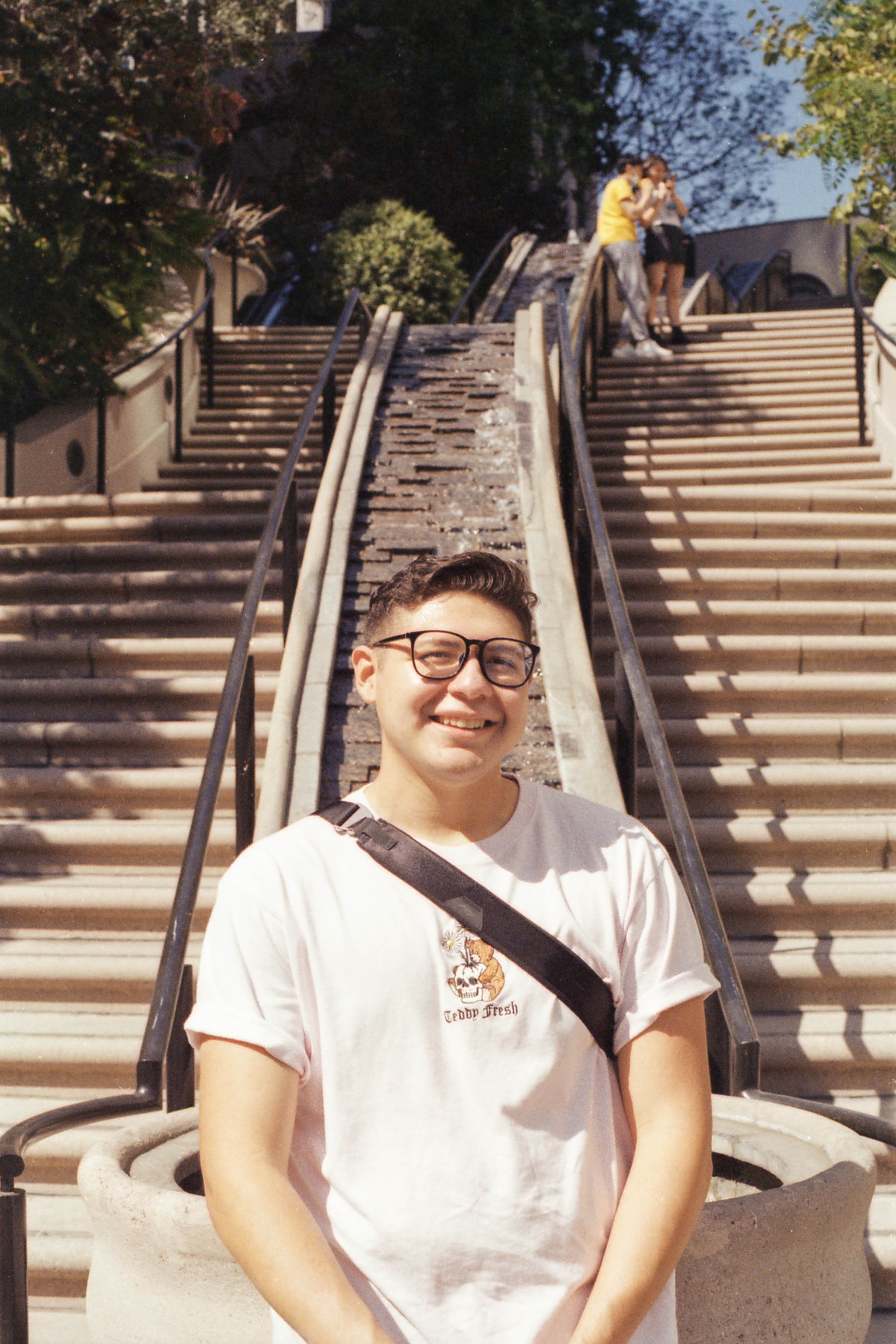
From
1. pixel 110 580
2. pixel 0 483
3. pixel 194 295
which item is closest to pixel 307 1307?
pixel 110 580

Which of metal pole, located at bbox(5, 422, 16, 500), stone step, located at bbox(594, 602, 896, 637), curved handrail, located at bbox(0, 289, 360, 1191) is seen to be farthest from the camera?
metal pole, located at bbox(5, 422, 16, 500)

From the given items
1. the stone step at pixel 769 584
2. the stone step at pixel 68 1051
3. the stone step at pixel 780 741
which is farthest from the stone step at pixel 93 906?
the stone step at pixel 769 584

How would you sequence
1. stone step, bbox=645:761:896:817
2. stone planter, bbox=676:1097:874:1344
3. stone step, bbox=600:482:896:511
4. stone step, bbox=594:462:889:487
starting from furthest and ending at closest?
stone step, bbox=594:462:889:487 → stone step, bbox=600:482:896:511 → stone step, bbox=645:761:896:817 → stone planter, bbox=676:1097:874:1344

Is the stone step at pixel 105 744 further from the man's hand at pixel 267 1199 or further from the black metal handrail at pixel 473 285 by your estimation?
the black metal handrail at pixel 473 285

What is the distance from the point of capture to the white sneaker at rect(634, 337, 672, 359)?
11008 mm

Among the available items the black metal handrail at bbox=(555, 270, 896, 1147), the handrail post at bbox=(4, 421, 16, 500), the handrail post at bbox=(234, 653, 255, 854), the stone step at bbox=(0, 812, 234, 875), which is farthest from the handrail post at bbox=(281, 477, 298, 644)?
the handrail post at bbox=(4, 421, 16, 500)

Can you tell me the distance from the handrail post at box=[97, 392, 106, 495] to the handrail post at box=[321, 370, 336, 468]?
5.28 feet

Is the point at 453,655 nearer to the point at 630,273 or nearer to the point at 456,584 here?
the point at 456,584

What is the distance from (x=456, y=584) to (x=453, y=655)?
92mm

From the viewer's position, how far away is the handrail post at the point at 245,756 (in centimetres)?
439

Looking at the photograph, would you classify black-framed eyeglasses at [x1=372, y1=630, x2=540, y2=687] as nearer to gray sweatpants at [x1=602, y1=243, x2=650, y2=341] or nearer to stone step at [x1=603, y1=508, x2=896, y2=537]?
stone step at [x1=603, y1=508, x2=896, y2=537]

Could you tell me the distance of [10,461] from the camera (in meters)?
7.89

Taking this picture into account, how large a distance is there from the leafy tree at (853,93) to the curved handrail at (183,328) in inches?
202

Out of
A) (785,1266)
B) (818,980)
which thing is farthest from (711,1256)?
(818,980)
